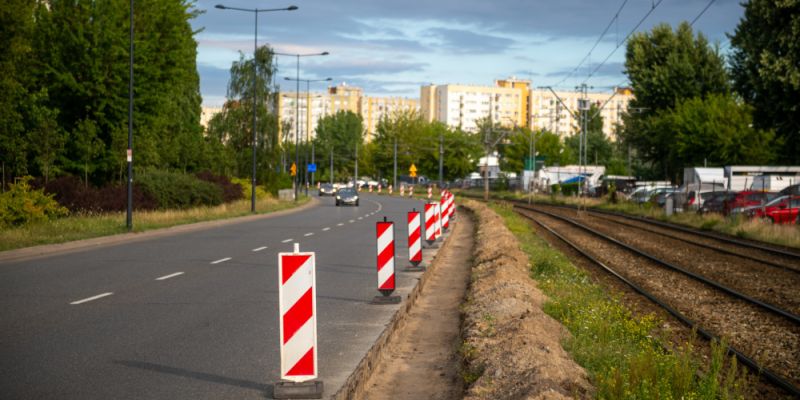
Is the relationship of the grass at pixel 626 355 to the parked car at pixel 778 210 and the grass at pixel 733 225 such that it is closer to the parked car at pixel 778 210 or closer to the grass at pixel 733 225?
the grass at pixel 733 225

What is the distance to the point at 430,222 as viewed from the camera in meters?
23.6

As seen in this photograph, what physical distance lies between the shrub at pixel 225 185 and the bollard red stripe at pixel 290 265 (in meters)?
41.8

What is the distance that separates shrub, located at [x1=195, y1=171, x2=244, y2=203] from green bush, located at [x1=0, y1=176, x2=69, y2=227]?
1944 centimetres

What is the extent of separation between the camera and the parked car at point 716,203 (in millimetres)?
42306

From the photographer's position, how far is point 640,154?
78.8 metres

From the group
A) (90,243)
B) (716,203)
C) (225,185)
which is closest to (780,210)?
(716,203)

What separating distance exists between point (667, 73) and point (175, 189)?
43.0m

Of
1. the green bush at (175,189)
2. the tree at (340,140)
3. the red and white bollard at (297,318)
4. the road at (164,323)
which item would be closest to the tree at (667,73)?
the green bush at (175,189)

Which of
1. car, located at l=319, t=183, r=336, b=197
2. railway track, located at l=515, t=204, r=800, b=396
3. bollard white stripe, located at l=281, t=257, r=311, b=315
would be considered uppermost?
bollard white stripe, located at l=281, t=257, r=311, b=315

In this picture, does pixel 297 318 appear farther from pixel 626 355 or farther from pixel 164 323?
pixel 164 323

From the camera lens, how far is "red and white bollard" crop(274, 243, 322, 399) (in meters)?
7.46

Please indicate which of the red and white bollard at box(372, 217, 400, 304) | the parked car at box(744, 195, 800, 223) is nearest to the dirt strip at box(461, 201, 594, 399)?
the red and white bollard at box(372, 217, 400, 304)

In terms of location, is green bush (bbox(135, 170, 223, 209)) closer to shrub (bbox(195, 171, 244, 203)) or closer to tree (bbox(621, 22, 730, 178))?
shrub (bbox(195, 171, 244, 203))

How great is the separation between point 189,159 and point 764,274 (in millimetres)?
40718
